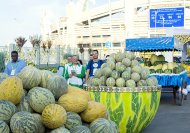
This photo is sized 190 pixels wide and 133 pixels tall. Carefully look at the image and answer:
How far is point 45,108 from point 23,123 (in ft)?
0.76

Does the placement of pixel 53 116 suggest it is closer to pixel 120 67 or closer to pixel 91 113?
pixel 91 113

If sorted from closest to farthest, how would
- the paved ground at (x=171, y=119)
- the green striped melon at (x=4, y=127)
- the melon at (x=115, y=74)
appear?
the green striped melon at (x=4, y=127) < the melon at (x=115, y=74) < the paved ground at (x=171, y=119)

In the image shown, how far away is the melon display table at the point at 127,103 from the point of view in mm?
6273

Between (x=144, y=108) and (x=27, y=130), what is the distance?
154 inches

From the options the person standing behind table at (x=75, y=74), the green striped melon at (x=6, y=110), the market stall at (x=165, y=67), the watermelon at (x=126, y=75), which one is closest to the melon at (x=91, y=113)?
Answer: the green striped melon at (x=6, y=110)

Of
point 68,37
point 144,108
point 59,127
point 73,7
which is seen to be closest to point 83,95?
point 59,127

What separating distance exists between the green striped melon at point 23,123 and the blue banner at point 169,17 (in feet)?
89.2

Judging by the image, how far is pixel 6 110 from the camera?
281cm

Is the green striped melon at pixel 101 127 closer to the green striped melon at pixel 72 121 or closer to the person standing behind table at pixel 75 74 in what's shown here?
the green striped melon at pixel 72 121

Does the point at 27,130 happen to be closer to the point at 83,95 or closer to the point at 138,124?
the point at 83,95

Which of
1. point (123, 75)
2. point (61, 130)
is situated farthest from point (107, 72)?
point (61, 130)

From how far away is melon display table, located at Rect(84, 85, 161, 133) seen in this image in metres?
6.27

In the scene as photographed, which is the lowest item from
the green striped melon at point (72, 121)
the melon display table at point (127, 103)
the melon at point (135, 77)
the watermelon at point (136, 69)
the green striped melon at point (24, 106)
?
the melon display table at point (127, 103)

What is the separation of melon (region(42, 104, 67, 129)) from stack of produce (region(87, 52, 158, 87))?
3.45 metres
